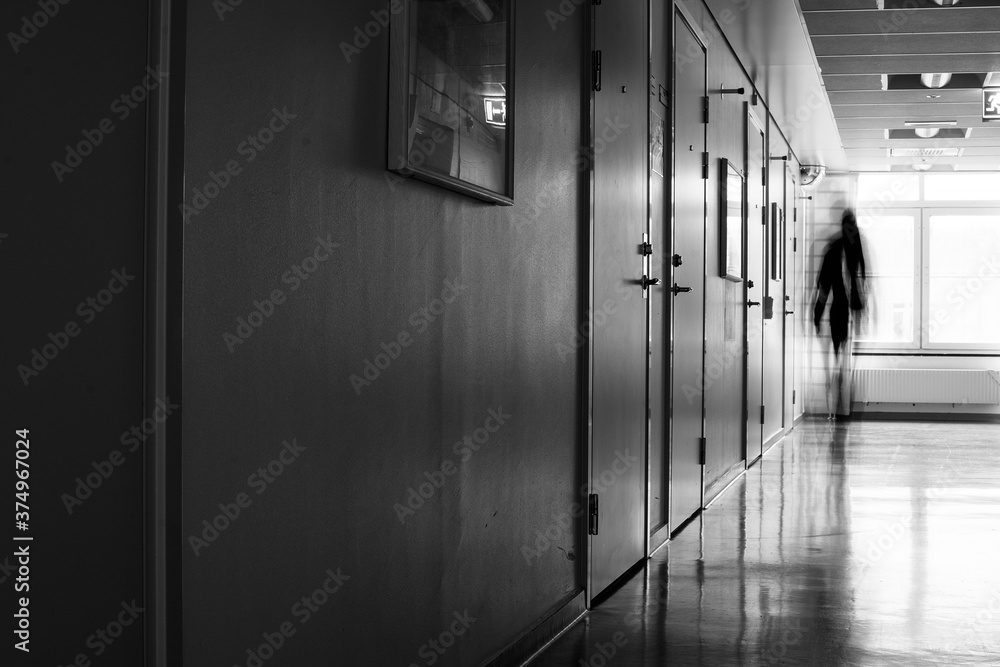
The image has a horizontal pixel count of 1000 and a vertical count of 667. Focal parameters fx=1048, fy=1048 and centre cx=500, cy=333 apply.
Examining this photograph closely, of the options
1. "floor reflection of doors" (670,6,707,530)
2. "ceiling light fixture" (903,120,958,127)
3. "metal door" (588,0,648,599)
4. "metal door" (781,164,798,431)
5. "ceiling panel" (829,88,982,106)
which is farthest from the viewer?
"metal door" (781,164,798,431)

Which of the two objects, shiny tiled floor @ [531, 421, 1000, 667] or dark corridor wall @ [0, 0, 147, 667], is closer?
dark corridor wall @ [0, 0, 147, 667]

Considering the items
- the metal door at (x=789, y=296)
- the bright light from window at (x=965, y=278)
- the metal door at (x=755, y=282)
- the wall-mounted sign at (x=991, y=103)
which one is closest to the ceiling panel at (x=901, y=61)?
the wall-mounted sign at (x=991, y=103)

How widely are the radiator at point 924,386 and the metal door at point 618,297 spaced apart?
352 inches

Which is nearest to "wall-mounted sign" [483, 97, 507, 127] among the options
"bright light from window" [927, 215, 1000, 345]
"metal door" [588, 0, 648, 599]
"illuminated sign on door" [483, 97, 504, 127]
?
"illuminated sign on door" [483, 97, 504, 127]

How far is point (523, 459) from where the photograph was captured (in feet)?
10.2

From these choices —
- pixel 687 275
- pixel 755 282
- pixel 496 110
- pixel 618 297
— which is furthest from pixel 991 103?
pixel 496 110

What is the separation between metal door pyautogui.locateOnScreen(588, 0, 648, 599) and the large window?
30.1ft

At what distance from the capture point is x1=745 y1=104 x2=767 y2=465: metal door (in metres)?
8.00

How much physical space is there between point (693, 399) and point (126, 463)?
15.5 feet

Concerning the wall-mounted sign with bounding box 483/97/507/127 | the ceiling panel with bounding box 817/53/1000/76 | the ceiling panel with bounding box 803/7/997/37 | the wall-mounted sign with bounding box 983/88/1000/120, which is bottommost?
the wall-mounted sign with bounding box 483/97/507/127

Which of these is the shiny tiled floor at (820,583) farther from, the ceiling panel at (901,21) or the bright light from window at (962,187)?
the bright light from window at (962,187)

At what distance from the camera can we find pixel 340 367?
6.60 feet

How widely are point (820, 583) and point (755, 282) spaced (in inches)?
180

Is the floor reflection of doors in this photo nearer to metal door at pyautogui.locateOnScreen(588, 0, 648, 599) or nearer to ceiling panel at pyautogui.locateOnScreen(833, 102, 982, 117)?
metal door at pyautogui.locateOnScreen(588, 0, 648, 599)
